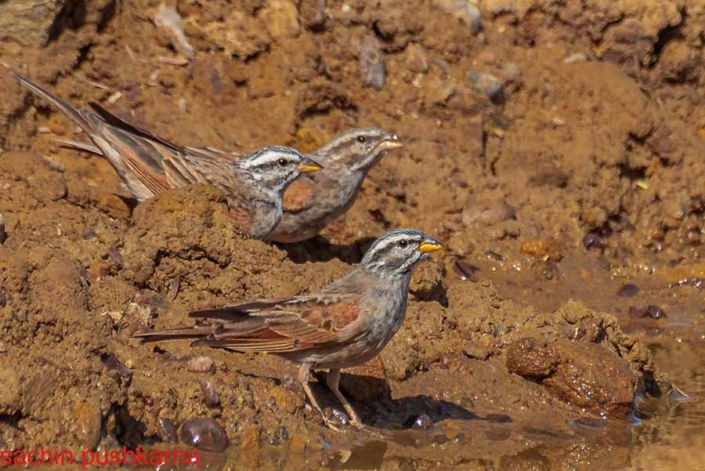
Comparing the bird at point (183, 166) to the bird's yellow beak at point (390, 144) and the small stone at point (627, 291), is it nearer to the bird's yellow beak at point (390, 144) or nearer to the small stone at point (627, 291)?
the bird's yellow beak at point (390, 144)

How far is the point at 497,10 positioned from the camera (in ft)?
46.7

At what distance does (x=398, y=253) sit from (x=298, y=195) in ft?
8.14

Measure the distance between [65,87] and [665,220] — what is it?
5.90 meters

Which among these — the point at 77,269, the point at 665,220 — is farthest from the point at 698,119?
the point at 77,269

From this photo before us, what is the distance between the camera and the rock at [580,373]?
955 centimetres

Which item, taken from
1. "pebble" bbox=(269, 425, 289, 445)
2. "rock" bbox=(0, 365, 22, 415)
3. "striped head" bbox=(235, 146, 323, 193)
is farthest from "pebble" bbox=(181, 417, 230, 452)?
"striped head" bbox=(235, 146, 323, 193)

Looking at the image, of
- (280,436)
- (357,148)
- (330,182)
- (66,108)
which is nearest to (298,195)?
(330,182)

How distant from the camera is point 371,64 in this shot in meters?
13.3

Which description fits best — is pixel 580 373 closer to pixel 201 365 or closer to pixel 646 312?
pixel 201 365

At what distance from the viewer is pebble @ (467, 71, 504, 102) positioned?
13570mm

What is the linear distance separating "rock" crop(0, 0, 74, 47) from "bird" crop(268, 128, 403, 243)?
8.12 ft

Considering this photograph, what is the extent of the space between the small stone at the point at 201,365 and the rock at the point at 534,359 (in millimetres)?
2334

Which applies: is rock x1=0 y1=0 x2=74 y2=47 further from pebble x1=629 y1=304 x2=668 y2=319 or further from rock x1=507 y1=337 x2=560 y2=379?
pebble x1=629 y1=304 x2=668 y2=319

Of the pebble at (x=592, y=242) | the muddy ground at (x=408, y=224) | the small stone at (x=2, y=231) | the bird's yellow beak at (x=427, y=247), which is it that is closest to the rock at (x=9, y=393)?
the muddy ground at (x=408, y=224)
